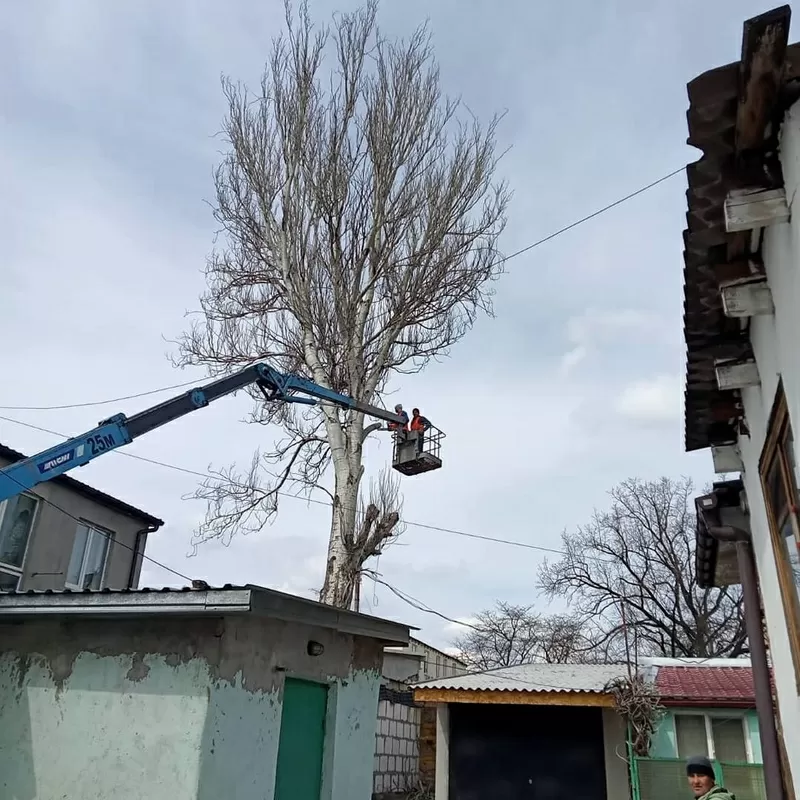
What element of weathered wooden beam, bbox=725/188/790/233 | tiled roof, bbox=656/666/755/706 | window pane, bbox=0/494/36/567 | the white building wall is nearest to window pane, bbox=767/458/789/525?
the white building wall

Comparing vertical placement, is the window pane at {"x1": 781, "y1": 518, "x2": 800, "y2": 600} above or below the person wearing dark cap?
above

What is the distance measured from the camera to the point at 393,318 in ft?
49.0

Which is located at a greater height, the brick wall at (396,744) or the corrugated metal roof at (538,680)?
the corrugated metal roof at (538,680)

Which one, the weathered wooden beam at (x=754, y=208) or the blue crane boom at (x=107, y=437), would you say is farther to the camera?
the blue crane boom at (x=107, y=437)

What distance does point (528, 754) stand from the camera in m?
14.2

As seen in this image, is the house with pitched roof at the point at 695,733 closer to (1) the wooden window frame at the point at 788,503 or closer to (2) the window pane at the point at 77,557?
(1) the wooden window frame at the point at 788,503

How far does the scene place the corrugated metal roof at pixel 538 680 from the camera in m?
13.5

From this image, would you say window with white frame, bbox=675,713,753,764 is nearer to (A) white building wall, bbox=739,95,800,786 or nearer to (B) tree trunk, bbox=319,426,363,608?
(B) tree trunk, bbox=319,426,363,608

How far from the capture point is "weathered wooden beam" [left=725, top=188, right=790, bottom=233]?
2832 mm

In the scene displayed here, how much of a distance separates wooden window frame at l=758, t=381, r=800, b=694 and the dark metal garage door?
1123 cm

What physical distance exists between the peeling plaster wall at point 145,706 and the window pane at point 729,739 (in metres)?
8.90

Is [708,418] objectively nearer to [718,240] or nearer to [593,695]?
[718,240]

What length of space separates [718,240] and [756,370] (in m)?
1.12

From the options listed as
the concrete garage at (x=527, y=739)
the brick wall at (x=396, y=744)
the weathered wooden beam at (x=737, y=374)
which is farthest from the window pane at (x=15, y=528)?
the weathered wooden beam at (x=737, y=374)
